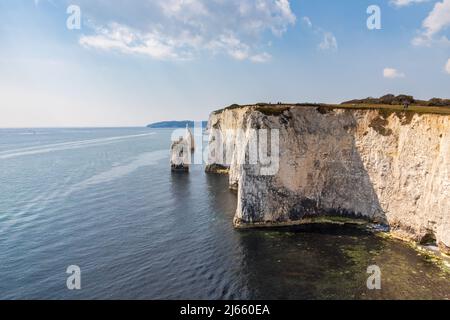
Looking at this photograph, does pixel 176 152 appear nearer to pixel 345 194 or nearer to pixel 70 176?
pixel 70 176

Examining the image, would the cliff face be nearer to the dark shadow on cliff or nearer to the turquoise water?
the dark shadow on cliff

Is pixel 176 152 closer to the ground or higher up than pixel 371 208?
higher up

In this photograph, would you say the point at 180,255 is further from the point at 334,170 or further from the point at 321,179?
the point at 334,170

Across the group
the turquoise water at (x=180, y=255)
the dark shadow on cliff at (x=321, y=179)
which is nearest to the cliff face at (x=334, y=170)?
the dark shadow on cliff at (x=321, y=179)

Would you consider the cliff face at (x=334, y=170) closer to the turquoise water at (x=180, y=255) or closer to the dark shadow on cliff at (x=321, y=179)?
the dark shadow on cliff at (x=321, y=179)

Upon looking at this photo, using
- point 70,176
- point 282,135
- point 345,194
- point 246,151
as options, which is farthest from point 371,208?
point 70,176

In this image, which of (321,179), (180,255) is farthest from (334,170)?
(180,255)
